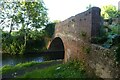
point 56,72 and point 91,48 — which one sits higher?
point 91,48

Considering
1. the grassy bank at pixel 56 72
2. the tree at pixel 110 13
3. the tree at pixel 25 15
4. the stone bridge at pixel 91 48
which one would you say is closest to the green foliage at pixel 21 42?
the tree at pixel 25 15

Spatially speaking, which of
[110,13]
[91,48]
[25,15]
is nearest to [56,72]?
[91,48]

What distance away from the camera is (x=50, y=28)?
26359 mm

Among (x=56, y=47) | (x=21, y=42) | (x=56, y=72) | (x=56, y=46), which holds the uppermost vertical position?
(x=21, y=42)

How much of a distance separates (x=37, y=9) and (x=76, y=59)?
14.9 metres

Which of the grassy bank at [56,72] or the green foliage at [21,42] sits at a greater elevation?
the green foliage at [21,42]

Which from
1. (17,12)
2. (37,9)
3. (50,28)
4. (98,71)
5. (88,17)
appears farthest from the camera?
(50,28)

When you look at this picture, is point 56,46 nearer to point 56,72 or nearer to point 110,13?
point 110,13

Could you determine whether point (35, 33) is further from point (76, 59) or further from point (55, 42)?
point (76, 59)

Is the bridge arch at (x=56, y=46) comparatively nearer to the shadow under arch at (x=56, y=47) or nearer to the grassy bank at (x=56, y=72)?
the shadow under arch at (x=56, y=47)

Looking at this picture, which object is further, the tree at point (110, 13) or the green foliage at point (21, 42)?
the green foliage at point (21, 42)

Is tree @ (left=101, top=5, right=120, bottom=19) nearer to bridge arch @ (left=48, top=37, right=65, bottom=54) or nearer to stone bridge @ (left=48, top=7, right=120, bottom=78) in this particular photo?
stone bridge @ (left=48, top=7, right=120, bottom=78)

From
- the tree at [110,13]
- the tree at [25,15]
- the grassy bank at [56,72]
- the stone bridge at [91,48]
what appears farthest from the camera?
the tree at [25,15]

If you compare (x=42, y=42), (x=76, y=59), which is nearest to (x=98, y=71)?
(x=76, y=59)
